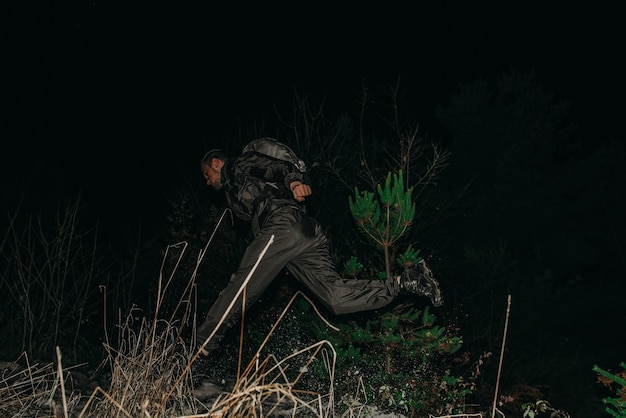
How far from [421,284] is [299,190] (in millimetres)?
1052

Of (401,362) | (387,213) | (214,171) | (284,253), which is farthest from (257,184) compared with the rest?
(401,362)

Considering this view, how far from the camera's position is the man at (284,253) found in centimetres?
494

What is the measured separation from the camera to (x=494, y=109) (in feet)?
63.8

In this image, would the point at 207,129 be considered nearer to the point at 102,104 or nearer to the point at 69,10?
the point at 102,104

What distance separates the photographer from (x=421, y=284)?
5.10 m

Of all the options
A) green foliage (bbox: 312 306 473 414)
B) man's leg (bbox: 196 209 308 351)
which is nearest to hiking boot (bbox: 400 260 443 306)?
green foliage (bbox: 312 306 473 414)

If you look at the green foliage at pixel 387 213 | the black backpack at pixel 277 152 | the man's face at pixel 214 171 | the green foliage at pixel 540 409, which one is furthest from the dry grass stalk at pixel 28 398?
the green foliage at pixel 387 213

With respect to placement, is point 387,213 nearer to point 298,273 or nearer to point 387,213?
point 387,213

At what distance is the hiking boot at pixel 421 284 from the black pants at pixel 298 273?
0.08 meters

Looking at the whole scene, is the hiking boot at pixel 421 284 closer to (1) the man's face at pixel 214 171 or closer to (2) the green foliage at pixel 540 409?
(2) the green foliage at pixel 540 409

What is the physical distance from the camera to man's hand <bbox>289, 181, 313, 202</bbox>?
4961 mm

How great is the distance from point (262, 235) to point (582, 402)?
11.5 metres

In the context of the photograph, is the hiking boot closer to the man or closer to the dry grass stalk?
the man

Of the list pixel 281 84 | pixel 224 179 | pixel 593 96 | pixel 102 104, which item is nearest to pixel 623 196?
pixel 593 96
